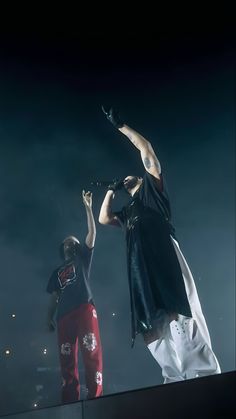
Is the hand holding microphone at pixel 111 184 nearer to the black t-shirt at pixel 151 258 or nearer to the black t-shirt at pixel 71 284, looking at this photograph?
the black t-shirt at pixel 151 258

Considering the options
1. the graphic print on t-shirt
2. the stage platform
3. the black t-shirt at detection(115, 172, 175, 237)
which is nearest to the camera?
the stage platform

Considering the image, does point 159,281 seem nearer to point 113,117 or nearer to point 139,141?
point 139,141

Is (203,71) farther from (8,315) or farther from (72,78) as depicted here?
(8,315)

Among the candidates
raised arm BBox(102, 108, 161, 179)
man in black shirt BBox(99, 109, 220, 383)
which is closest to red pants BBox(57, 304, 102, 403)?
man in black shirt BBox(99, 109, 220, 383)

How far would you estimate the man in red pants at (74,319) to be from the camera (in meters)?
2.49

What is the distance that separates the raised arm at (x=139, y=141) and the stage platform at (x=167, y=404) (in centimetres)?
175

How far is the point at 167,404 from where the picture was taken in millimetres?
2494

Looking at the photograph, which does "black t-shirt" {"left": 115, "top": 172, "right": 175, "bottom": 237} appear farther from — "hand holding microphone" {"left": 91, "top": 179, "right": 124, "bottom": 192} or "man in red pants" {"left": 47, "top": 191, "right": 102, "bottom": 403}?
"man in red pants" {"left": 47, "top": 191, "right": 102, "bottom": 403}

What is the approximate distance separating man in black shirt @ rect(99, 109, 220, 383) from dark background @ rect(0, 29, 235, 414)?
0.28 feet

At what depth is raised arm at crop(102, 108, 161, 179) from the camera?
334 cm

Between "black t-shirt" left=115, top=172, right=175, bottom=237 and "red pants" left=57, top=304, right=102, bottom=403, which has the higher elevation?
"black t-shirt" left=115, top=172, right=175, bottom=237

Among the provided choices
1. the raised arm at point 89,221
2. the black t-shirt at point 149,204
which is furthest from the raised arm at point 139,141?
the raised arm at point 89,221

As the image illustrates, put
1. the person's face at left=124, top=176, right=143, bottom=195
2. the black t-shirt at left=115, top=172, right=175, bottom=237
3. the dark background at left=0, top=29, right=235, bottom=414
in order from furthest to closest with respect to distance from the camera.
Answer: the person's face at left=124, top=176, right=143, bottom=195 < the black t-shirt at left=115, top=172, right=175, bottom=237 < the dark background at left=0, top=29, right=235, bottom=414

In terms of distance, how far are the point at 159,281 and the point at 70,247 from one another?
2.42 ft
